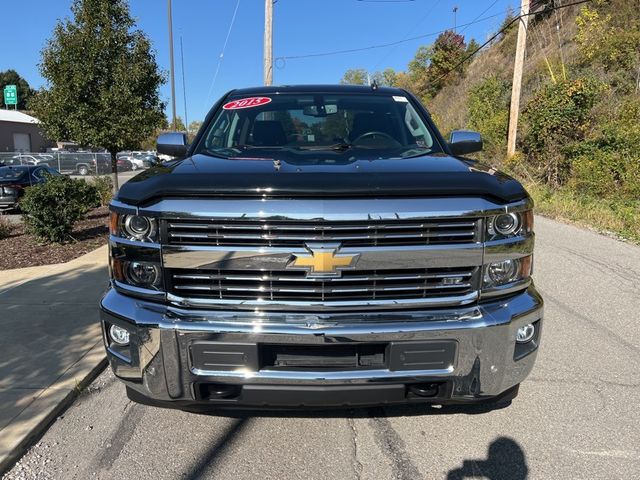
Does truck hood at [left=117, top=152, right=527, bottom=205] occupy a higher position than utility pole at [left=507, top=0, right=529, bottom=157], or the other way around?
utility pole at [left=507, top=0, right=529, bottom=157]

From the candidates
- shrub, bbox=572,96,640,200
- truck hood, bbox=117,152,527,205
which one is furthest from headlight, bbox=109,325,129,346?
shrub, bbox=572,96,640,200

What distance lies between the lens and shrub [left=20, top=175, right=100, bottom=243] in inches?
323

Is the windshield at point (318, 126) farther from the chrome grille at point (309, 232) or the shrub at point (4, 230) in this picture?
the shrub at point (4, 230)

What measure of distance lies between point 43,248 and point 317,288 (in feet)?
24.1

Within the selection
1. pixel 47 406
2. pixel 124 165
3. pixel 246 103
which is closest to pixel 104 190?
pixel 246 103

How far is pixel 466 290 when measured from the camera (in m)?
2.51

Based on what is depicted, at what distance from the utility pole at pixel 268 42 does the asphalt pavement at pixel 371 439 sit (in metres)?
14.7

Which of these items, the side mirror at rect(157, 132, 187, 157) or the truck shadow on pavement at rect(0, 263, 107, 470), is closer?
the truck shadow on pavement at rect(0, 263, 107, 470)

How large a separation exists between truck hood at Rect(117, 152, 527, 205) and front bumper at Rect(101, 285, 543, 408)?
0.56 m

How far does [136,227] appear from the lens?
2.49m

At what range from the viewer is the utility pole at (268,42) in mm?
16844

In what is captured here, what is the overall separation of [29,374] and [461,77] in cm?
4335

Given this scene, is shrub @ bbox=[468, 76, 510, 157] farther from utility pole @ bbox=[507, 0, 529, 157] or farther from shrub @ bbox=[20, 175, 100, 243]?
shrub @ bbox=[20, 175, 100, 243]

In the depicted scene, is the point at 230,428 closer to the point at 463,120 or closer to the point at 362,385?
the point at 362,385
